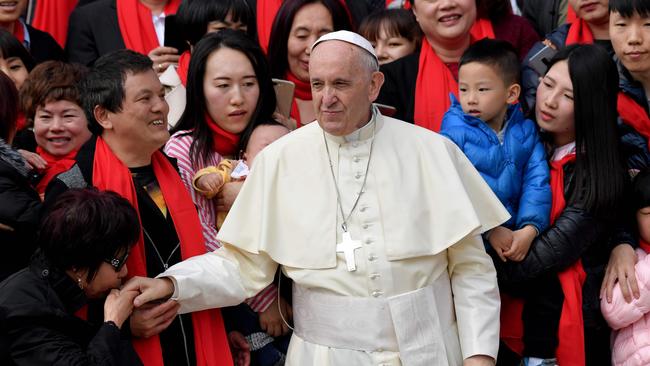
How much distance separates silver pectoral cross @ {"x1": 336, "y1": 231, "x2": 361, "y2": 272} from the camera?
171 inches

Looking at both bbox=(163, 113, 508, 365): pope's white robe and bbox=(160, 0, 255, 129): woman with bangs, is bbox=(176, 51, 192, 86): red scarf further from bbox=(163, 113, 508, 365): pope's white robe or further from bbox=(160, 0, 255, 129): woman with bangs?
bbox=(163, 113, 508, 365): pope's white robe

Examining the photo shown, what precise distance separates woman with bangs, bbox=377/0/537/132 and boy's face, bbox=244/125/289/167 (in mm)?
939

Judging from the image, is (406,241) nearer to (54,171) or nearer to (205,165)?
(205,165)

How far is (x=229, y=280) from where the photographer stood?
4.45m

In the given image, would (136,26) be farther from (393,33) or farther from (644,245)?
(644,245)

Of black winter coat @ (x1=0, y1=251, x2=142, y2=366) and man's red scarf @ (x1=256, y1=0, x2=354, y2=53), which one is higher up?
man's red scarf @ (x1=256, y1=0, x2=354, y2=53)

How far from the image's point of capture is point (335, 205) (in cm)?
447

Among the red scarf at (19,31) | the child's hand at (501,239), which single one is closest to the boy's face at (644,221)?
the child's hand at (501,239)

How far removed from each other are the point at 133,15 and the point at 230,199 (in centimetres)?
248

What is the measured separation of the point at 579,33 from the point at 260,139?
93.9 inches

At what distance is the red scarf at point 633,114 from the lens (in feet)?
17.9

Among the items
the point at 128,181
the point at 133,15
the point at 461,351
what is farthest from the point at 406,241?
the point at 133,15

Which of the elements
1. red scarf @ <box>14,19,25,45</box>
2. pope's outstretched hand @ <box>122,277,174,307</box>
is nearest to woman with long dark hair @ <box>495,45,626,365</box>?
pope's outstretched hand @ <box>122,277,174,307</box>

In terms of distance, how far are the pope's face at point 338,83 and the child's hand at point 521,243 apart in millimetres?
1079
